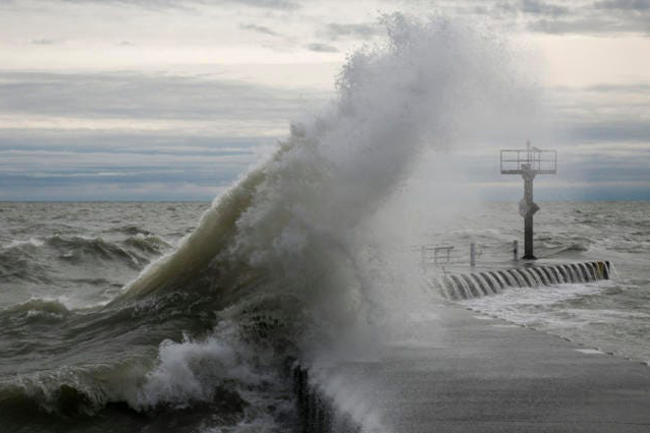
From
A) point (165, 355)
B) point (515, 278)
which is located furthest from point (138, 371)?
point (515, 278)

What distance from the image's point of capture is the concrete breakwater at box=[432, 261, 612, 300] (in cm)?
2031

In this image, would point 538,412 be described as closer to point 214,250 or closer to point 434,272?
point 214,250

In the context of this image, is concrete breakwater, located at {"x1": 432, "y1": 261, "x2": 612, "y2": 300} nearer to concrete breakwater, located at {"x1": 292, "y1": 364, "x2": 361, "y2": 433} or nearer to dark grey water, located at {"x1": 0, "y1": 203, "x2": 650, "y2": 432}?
dark grey water, located at {"x1": 0, "y1": 203, "x2": 650, "y2": 432}

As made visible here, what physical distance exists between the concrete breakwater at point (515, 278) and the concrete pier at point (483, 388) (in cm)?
1088

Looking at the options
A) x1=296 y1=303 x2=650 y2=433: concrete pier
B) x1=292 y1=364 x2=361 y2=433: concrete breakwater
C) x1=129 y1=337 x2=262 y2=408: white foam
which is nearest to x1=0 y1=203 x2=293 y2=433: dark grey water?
x1=129 y1=337 x2=262 y2=408: white foam

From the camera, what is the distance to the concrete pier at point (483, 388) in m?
5.71

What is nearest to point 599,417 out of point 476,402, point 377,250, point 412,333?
point 476,402

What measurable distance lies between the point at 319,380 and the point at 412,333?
8.67 feet

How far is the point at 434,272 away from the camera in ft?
73.8

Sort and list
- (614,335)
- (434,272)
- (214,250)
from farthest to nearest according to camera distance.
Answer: (434,272)
(614,335)
(214,250)

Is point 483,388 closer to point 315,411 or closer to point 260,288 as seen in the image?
point 315,411

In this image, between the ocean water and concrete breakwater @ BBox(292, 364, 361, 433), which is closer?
concrete breakwater @ BBox(292, 364, 361, 433)

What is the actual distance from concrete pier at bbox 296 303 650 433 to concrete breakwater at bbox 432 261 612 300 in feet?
35.7

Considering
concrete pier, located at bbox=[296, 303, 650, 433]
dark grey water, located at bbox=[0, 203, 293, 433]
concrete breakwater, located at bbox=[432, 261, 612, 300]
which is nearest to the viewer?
concrete pier, located at bbox=[296, 303, 650, 433]
